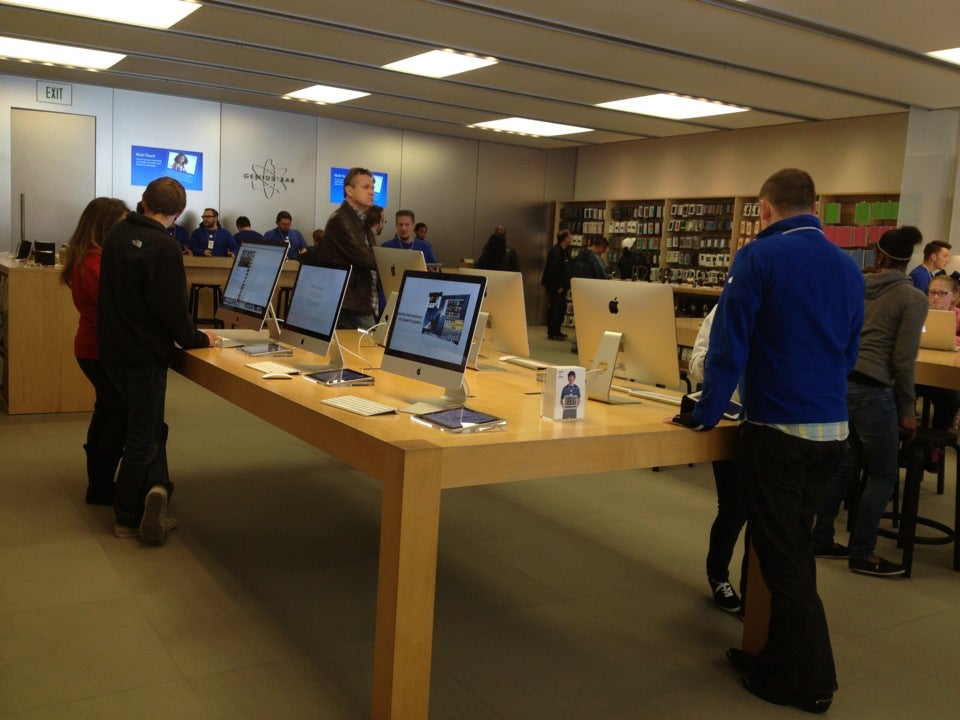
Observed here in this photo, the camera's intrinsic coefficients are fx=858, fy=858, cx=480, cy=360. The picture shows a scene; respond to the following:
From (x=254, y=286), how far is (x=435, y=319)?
5.24 ft

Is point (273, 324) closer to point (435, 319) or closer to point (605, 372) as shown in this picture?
point (435, 319)

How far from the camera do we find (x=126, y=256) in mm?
3465

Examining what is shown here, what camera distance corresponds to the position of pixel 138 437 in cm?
361

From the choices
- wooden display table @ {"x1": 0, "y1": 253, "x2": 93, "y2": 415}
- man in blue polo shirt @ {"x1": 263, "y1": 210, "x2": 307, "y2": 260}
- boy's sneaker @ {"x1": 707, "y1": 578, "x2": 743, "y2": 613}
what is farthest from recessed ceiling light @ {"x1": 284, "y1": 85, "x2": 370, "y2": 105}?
boy's sneaker @ {"x1": 707, "y1": 578, "x2": 743, "y2": 613}

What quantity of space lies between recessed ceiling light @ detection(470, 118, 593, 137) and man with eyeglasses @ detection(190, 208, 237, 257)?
→ 390 centimetres

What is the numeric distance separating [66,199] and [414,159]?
5.17 m

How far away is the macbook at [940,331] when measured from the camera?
5.23 meters

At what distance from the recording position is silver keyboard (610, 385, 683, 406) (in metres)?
3.20

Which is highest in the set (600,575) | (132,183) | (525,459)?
(132,183)

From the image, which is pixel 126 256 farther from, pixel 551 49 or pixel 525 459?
pixel 551 49

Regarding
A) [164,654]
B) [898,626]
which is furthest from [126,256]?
[898,626]

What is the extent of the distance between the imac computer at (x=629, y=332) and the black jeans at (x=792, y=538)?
53 cm

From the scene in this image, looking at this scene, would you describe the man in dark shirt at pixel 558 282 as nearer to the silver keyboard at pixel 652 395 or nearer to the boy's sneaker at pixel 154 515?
the silver keyboard at pixel 652 395

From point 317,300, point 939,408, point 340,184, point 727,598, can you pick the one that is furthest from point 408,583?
point 340,184
